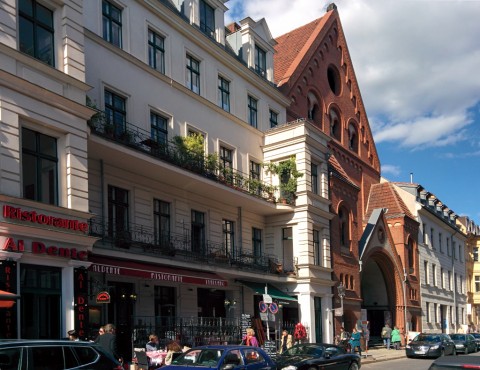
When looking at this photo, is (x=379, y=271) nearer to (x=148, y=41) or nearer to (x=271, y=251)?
(x=271, y=251)

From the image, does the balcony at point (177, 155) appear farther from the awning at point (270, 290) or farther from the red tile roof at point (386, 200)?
the red tile roof at point (386, 200)

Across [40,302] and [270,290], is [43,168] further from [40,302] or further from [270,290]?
[270,290]

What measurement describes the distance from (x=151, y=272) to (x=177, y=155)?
18.9 feet

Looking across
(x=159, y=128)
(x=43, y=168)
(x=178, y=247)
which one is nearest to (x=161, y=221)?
(x=178, y=247)

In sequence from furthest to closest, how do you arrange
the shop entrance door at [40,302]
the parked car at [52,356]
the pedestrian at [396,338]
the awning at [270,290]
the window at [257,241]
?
the pedestrian at [396,338] → the window at [257,241] → the awning at [270,290] → the shop entrance door at [40,302] → the parked car at [52,356]

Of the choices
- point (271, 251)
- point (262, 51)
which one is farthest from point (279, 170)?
point (262, 51)

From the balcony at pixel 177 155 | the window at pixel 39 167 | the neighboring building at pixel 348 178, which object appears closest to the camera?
the window at pixel 39 167

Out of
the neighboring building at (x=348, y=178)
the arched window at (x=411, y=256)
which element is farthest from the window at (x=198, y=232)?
the arched window at (x=411, y=256)

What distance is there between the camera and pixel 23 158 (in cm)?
1588

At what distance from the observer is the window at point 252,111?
31.6m

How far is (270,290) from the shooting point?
2909 centimetres

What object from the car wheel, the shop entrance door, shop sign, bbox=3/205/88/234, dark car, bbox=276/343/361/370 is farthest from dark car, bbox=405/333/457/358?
the shop entrance door

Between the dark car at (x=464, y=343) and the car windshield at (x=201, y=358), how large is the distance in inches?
990

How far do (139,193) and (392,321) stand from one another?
26.3m
